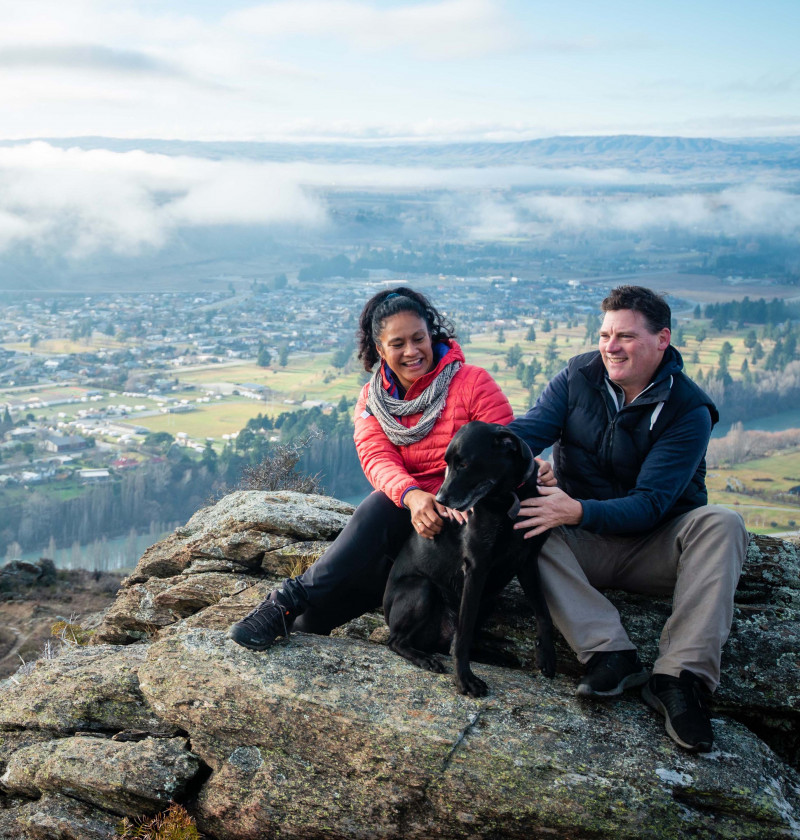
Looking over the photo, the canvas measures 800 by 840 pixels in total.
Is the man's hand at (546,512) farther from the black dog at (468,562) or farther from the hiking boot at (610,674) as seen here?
the hiking boot at (610,674)

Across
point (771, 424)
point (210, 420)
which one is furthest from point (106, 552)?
point (771, 424)

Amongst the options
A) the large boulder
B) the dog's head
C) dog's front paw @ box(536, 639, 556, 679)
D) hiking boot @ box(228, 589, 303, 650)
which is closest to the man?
dog's front paw @ box(536, 639, 556, 679)

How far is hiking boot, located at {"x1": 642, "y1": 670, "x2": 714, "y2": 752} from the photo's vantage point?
3951 millimetres

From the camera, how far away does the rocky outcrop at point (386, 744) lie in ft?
12.6

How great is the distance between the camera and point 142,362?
74562 millimetres

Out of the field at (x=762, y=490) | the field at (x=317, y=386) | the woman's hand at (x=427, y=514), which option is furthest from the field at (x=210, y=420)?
the woman's hand at (x=427, y=514)

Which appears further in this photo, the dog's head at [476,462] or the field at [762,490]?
the field at [762,490]

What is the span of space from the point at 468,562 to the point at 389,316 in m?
1.71

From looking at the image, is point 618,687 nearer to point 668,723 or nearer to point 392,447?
point 668,723

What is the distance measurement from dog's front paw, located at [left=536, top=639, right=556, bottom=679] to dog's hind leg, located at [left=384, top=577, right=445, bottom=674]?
0.60 meters

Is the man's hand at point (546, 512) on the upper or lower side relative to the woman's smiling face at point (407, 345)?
lower

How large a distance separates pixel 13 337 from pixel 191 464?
52133 mm

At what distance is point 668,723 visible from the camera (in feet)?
13.3

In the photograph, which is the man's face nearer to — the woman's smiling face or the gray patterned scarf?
the gray patterned scarf
